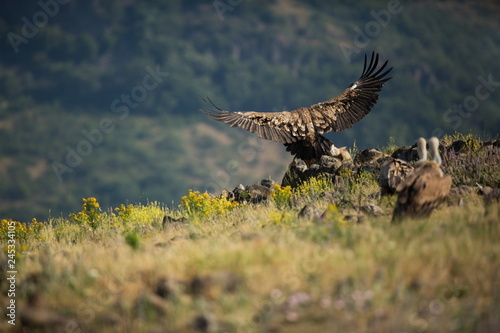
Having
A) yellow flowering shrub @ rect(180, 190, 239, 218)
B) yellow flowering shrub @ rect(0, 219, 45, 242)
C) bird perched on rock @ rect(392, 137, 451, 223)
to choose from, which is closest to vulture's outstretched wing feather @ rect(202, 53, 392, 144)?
yellow flowering shrub @ rect(180, 190, 239, 218)

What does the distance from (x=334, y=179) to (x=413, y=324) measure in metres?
9.34

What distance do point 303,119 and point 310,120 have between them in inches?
7.8

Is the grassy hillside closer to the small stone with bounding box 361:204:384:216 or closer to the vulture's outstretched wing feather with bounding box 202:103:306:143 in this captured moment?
the small stone with bounding box 361:204:384:216

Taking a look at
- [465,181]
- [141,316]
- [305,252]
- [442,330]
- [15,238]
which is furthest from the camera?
[15,238]

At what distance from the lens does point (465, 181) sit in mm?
13625

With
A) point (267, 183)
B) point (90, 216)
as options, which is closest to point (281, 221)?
point (90, 216)

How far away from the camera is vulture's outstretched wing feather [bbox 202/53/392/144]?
16750 millimetres

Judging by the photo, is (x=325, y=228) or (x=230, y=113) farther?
(x=230, y=113)

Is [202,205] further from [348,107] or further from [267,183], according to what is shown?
[348,107]

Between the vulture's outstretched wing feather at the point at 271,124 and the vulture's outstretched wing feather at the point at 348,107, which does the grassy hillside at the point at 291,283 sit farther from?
the vulture's outstretched wing feather at the point at 348,107

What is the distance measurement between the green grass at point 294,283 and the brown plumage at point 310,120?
7.76 meters

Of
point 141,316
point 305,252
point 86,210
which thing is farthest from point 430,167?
point 86,210

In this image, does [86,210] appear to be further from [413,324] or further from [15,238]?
[413,324]

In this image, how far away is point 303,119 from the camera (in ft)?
55.7
